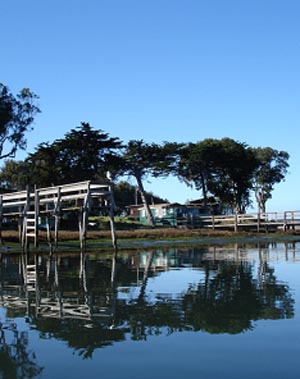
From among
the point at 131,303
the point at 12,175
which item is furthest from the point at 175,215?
the point at 131,303

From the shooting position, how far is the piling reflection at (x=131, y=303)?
838cm

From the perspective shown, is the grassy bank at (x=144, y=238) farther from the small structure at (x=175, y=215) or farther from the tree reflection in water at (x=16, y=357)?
the tree reflection in water at (x=16, y=357)

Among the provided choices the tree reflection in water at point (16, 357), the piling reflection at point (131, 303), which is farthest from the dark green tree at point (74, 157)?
the tree reflection in water at point (16, 357)

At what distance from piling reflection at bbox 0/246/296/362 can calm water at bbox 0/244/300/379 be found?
0.7 inches

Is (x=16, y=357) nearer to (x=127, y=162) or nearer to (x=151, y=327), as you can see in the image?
(x=151, y=327)

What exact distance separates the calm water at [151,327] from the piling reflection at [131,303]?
0.06 feet

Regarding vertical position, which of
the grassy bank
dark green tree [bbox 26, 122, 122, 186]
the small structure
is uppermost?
dark green tree [bbox 26, 122, 122, 186]

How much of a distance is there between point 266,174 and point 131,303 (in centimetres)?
8745

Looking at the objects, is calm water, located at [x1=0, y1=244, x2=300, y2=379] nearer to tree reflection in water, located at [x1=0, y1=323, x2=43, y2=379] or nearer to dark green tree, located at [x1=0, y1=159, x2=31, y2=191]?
tree reflection in water, located at [x1=0, y1=323, x2=43, y2=379]

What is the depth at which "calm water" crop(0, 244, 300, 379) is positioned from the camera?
21.0 ft

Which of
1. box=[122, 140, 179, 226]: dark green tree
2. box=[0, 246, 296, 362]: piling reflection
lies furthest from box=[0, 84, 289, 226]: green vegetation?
box=[0, 246, 296, 362]: piling reflection

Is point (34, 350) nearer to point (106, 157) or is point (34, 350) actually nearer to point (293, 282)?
point (293, 282)

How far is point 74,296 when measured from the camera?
39.2 feet

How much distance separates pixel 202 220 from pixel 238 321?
5521 centimetres
